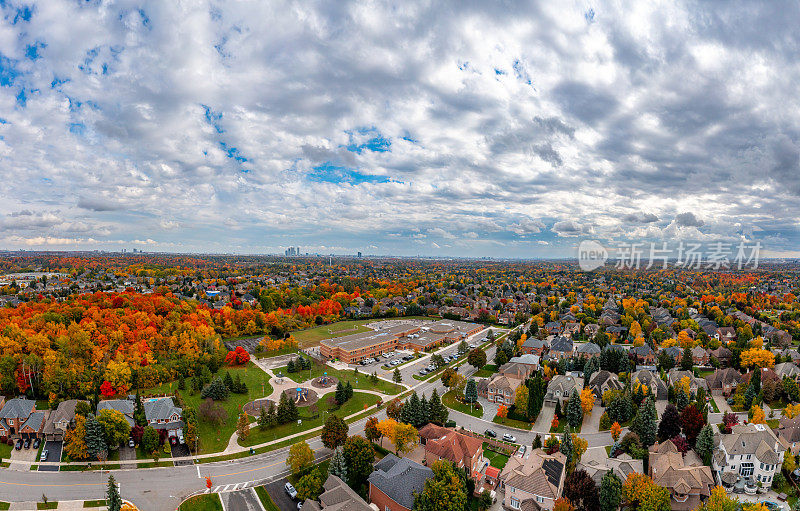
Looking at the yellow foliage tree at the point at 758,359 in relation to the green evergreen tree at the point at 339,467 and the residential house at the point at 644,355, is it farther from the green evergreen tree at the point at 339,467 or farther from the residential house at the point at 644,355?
the green evergreen tree at the point at 339,467

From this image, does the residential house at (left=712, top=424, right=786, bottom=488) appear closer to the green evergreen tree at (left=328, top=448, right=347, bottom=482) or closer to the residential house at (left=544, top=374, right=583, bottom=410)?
the residential house at (left=544, top=374, right=583, bottom=410)

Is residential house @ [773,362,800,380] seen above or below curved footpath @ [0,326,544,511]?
above

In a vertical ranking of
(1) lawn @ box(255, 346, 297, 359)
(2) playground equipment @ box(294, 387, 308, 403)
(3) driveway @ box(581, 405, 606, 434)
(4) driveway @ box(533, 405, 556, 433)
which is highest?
(3) driveway @ box(581, 405, 606, 434)

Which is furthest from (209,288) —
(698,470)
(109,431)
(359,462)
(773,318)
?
(773,318)

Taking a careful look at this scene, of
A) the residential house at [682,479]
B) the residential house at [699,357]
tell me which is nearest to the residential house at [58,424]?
the residential house at [682,479]

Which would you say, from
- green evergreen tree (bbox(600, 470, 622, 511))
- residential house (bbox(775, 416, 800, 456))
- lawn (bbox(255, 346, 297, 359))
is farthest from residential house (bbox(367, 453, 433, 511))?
lawn (bbox(255, 346, 297, 359))

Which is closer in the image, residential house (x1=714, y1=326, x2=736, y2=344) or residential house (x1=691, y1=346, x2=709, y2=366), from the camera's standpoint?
residential house (x1=691, y1=346, x2=709, y2=366)
